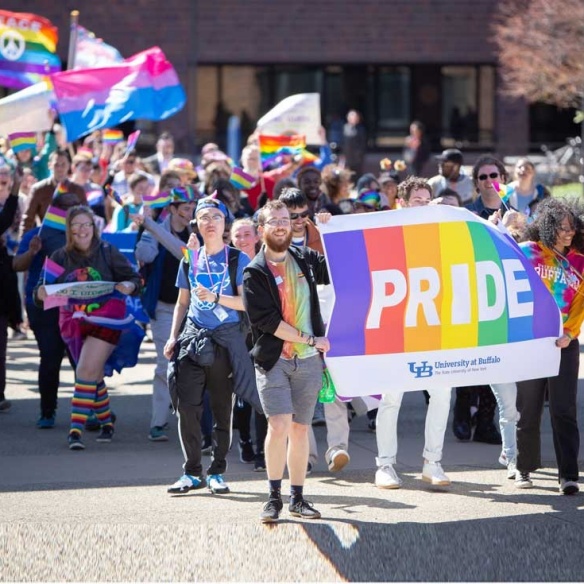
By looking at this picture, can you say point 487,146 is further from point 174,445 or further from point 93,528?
point 93,528

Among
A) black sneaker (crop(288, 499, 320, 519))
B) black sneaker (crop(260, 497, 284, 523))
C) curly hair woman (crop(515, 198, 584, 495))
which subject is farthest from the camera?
curly hair woman (crop(515, 198, 584, 495))

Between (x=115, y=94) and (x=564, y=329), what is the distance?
288 inches

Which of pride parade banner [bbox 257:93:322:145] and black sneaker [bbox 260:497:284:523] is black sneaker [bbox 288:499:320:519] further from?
pride parade banner [bbox 257:93:322:145]

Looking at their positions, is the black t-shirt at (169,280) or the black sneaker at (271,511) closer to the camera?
the black sneaker at (271,511)

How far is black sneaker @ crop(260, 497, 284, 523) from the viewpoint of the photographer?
753 centimetres

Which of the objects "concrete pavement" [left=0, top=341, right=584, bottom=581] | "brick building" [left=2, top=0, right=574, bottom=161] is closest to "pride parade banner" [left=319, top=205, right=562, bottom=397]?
"concrete pavement" [left=0, top=341, right=584, bottom=581]

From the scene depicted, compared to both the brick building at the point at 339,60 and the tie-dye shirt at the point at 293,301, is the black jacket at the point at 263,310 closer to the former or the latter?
the tie-dye shirt at the point at 293,301

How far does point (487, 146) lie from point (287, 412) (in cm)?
3258

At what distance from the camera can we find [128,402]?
11953mm

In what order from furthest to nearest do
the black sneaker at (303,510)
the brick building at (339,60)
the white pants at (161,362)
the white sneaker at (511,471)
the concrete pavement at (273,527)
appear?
the brick building at (339,60)
the white pants at (161,362)
the white sneaker at (511,471)
the black sneaker at (303,510)
the concrete pavement at (273,527)

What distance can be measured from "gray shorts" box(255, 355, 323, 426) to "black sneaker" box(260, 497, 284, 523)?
0.48 metres

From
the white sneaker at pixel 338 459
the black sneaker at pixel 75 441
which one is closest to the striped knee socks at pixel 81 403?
the black sneaker at pixel 75 441

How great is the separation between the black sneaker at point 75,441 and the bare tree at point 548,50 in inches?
957

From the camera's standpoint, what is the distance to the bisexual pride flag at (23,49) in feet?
54.2
